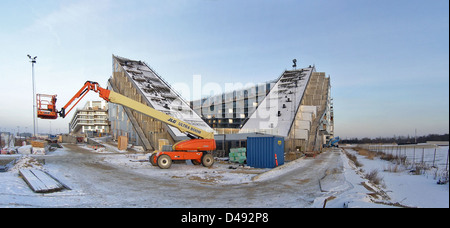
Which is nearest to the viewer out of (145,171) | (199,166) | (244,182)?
(244,182)

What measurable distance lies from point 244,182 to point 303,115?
1482 inches

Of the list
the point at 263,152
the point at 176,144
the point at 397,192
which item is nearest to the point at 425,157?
the point at 397,192

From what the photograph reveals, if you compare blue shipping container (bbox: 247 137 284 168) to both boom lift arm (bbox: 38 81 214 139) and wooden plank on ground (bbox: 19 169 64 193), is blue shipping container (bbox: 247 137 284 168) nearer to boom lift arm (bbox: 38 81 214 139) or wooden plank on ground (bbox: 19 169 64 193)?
boom lift arm (bbox: 38 81 214 139)

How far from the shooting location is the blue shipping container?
20219 mm

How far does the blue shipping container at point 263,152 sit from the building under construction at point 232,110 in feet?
25.9

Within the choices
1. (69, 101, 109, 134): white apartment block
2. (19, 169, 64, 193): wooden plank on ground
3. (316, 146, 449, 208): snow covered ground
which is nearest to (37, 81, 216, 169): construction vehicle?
(19, 169, 64, 193): wooden plank on ground

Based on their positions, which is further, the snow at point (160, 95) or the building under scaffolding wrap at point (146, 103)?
the snow at point (160, 95)

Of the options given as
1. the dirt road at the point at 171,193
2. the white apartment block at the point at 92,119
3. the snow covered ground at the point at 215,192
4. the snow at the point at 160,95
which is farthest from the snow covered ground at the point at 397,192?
the white apartment block at the point at 92,119

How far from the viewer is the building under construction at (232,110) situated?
37.4m

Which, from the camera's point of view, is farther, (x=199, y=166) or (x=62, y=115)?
(x=199, y=166)

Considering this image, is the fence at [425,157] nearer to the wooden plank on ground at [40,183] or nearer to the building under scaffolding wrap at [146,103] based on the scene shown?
the wooden plank on ground at [40,183]
